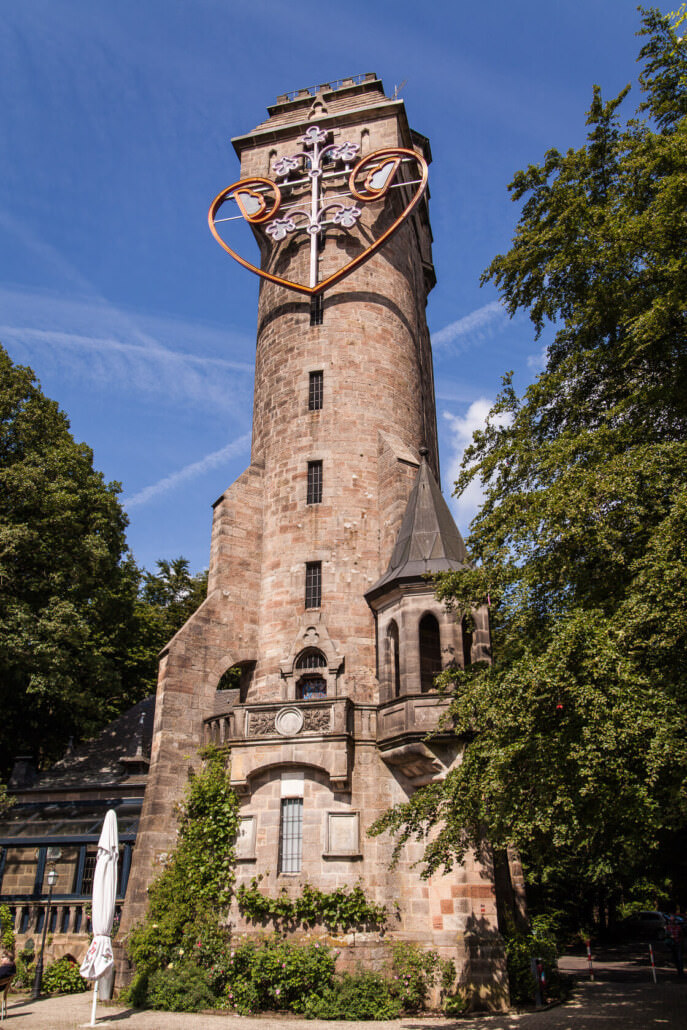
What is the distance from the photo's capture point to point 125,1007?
48.6ft

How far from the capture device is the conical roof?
677 inches

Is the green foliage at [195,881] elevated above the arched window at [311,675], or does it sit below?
below

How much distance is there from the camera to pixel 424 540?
17781 mm

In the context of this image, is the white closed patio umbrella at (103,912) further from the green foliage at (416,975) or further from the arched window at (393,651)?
the arched window at (393,651)

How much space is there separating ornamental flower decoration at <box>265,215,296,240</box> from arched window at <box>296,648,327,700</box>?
12.5 m

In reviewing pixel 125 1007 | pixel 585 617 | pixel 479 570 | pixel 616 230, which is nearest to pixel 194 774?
pixel 125 1007

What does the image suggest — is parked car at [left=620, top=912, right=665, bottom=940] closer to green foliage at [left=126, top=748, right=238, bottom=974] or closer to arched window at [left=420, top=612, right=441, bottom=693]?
arched window at [left=420, top=612, right=441, bottom=693]

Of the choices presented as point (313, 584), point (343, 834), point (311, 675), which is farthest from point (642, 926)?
point (313, 584)

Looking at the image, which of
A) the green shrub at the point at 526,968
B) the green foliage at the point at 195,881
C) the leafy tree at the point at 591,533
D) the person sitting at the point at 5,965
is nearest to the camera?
the leafy tree at the point at 591,533

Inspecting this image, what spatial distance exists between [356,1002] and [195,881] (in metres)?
4.09

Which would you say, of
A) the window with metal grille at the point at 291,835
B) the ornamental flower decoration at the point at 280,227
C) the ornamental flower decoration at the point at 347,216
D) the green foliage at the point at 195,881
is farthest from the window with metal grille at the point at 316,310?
the window with metal grille at the point at 291,835

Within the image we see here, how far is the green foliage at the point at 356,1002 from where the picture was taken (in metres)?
13.7

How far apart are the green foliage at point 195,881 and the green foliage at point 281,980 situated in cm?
114

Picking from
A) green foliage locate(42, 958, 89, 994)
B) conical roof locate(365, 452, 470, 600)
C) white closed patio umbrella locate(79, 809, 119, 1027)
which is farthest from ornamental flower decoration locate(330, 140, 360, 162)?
green foliage locate(42, 958, 89, 994)
